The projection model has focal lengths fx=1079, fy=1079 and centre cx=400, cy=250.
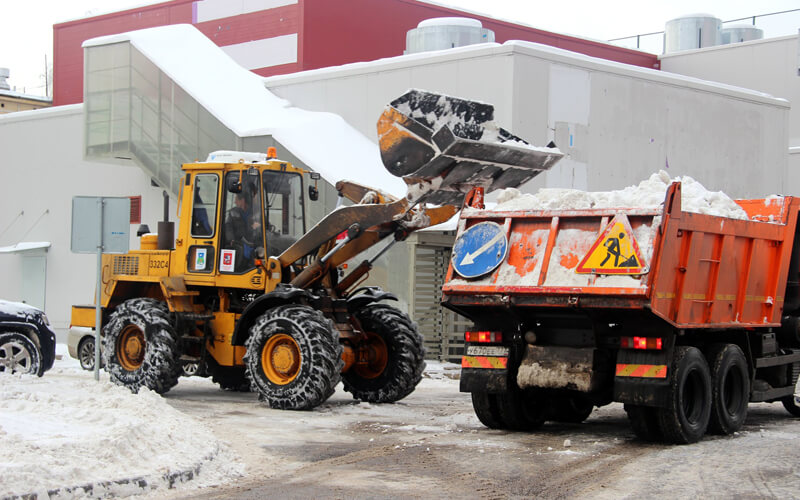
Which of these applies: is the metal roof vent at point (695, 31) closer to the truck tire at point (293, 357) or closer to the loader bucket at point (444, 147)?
the loader bucket at point (444, 147)

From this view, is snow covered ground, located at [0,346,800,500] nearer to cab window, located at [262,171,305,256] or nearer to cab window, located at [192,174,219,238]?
cab window, located at [262,171,305,256]

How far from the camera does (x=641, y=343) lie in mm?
10570

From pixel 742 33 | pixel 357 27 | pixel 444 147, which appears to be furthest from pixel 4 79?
pixel 444 147

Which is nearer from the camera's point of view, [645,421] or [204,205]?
[645,421]

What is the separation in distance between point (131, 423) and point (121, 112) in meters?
18.2

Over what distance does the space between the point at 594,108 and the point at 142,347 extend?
1302 centimetres

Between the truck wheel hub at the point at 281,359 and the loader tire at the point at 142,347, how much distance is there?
1.61 metres

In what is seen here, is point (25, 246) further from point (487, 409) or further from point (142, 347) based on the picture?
point (487, 409)

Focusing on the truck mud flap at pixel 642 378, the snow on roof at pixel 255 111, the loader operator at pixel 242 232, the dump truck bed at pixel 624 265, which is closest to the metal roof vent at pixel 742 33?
the snow on roof at pixel 255 111

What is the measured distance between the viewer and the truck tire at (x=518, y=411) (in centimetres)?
1162

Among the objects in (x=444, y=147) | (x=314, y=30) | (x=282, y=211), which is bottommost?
(x=282, y=211)

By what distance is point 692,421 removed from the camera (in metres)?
10.9

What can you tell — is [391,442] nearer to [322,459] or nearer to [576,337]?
[322,459]

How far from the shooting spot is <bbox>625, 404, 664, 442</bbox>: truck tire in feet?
35.2
